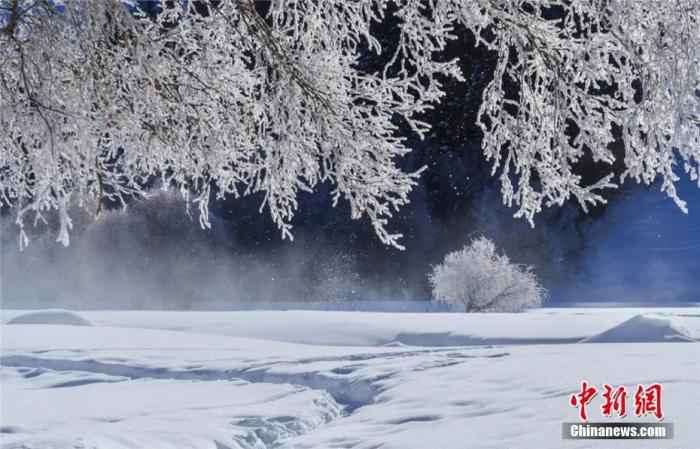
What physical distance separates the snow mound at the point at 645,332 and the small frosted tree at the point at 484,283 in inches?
337

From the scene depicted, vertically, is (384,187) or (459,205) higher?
(459,205)

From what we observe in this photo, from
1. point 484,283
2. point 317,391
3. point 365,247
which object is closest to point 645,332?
point 317,391

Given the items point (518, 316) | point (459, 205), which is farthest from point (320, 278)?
point (518, 316)

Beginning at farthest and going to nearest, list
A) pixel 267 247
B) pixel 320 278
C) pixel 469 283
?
pixel 267 247 → pixel 320 278 → pixel 469 283

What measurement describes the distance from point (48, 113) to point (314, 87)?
5.76 feet

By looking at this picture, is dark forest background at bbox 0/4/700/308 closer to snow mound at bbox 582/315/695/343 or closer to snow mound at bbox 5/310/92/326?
snow mound at bbox 5/310/92/326

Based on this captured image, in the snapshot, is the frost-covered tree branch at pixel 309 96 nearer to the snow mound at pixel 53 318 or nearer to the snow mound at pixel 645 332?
the snow mound at pixel 645 332

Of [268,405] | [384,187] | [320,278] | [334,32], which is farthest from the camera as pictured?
[320,278]

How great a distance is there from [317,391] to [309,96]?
116 inches

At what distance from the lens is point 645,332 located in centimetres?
1139

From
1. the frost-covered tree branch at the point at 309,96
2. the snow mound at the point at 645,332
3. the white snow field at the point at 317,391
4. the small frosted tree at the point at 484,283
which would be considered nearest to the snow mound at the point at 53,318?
the white snow field at the point at 317,391

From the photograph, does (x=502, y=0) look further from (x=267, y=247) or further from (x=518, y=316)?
(x=267, y=247)

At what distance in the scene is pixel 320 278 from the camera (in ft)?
99.6

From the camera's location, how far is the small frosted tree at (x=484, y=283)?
20.7 m
